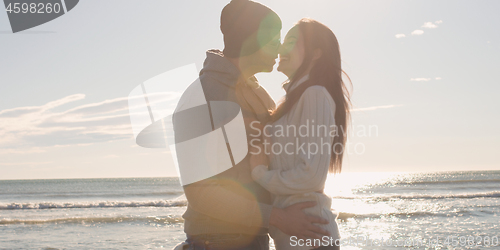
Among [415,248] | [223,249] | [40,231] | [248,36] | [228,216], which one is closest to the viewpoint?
[228,216]

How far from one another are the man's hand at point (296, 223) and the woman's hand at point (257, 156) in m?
0.27

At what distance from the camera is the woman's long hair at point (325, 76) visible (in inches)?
82.5

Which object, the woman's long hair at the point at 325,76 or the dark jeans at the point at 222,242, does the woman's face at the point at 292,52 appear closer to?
the woman's long hair at the point at 325,76

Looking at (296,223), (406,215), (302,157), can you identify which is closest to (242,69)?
(302,157)

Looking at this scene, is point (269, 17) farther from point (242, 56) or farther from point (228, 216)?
point (228, 216)

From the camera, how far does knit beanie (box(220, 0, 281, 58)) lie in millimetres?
2201

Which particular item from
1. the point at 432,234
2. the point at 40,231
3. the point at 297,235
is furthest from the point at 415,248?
the point at 40,231

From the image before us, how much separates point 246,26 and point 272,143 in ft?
2.37

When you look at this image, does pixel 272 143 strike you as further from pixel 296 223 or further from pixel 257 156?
pixel 296 223

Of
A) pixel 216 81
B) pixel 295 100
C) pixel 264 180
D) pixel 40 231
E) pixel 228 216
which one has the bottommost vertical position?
pixel 40 231

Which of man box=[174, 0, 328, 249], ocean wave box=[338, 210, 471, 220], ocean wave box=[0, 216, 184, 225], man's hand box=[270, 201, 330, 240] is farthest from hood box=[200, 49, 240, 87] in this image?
ocean wave box=[338, 210, 471, 220]

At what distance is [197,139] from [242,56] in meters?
0.66

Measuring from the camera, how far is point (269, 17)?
224 centimetres

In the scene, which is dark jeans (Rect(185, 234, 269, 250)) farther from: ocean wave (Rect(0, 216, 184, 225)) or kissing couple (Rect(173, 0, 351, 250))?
ocean wave (Rect(0, 216, 184, 225))
